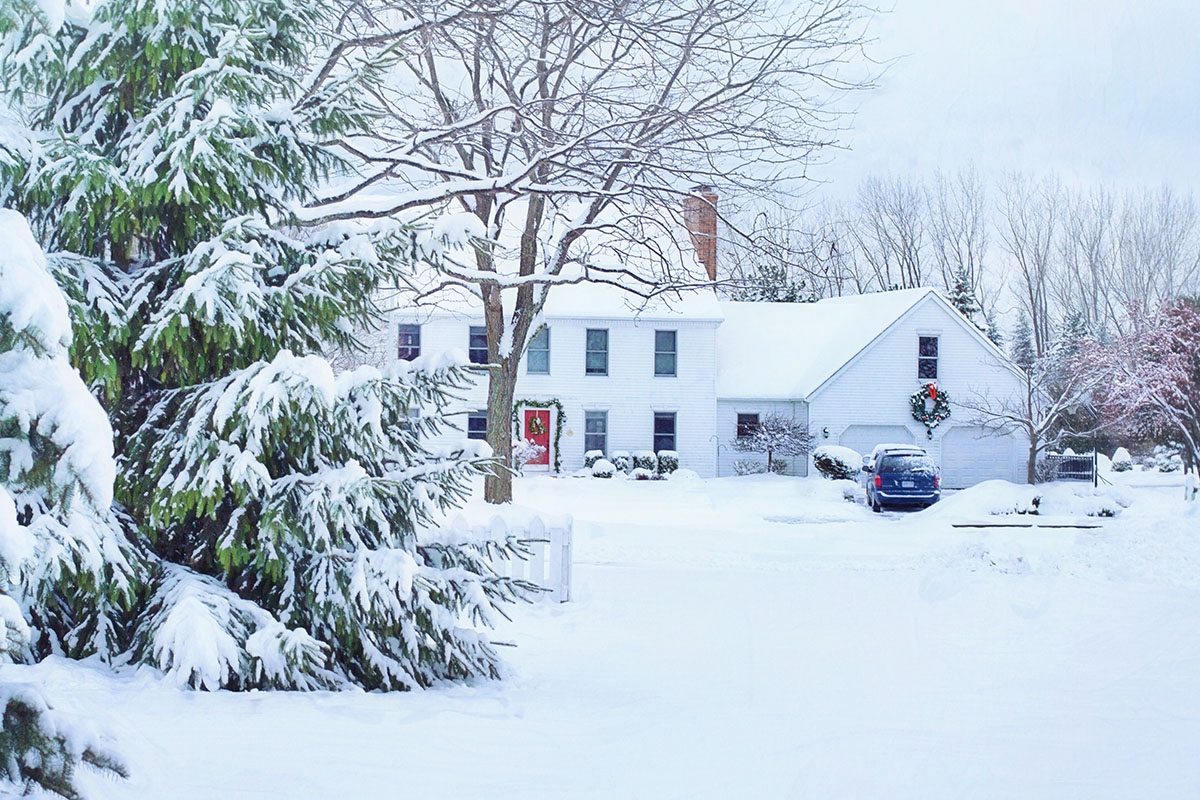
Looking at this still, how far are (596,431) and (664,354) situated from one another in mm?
3423

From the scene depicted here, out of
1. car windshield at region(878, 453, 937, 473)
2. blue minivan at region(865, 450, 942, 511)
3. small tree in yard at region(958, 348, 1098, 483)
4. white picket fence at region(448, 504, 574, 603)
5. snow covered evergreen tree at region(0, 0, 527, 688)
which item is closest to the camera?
snow covered evergreen tree at region(0, 0, 527, 688)

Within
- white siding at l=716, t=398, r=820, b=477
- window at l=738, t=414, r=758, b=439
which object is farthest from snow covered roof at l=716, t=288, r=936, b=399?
window at l=738, t=414, r=758, b=439

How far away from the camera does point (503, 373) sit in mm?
20859

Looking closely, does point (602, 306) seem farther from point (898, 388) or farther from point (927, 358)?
point (927, 358)

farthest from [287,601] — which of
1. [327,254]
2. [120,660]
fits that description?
[327,254]

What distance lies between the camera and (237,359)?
6965 mm

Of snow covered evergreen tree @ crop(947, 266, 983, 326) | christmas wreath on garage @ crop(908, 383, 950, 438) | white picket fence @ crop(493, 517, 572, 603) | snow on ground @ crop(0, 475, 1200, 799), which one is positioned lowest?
snow on ground @ crop(0, 475, 1200, 799)

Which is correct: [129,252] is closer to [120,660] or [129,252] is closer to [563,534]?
[120,660]

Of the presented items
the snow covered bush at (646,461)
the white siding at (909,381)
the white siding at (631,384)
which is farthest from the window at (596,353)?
the white siding at (909,381)

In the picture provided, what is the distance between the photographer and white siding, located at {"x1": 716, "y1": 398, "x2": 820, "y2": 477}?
36219mm

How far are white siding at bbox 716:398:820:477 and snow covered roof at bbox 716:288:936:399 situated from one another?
473mm

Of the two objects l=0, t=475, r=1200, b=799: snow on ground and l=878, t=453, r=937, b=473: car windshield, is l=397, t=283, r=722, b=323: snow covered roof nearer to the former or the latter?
l=878, t=453, r=937, b=473: car windshield

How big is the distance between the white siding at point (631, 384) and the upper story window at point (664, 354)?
201 mm

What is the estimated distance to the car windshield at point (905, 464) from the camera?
27.1m
